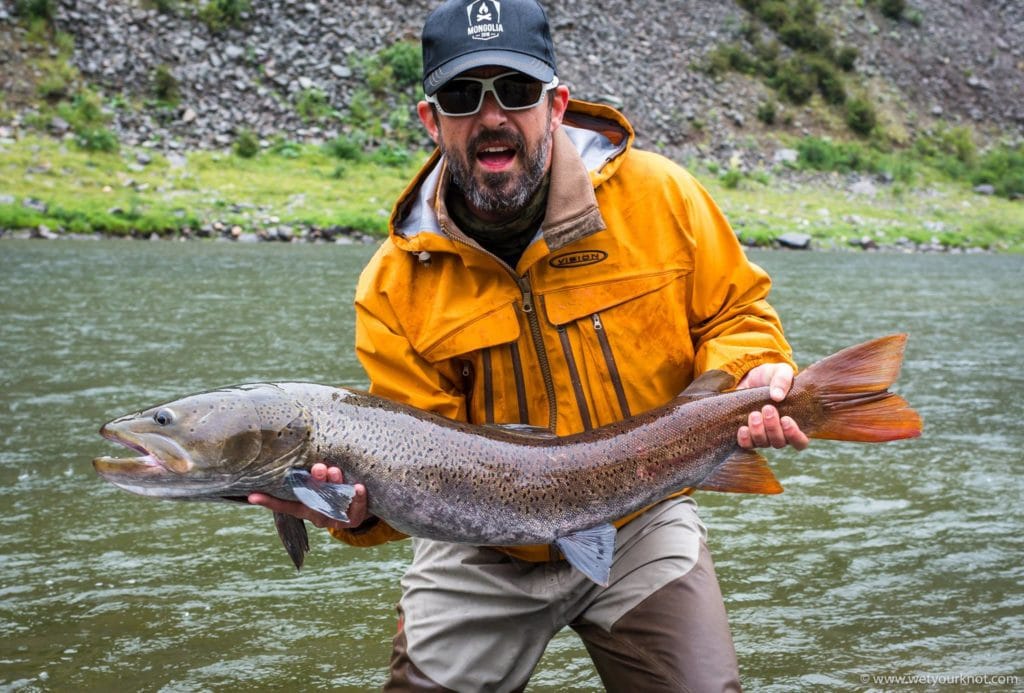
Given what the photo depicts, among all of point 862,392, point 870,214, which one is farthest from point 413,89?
point 862,392

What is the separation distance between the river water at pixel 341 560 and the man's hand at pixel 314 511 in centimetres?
115

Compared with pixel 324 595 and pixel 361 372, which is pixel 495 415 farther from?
pixel 361 372

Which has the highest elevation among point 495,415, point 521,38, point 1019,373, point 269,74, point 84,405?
point 269,74

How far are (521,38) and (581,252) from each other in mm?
715

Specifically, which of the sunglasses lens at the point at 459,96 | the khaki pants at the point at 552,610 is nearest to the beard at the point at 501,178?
the sunglasses lens at the point at 459,96

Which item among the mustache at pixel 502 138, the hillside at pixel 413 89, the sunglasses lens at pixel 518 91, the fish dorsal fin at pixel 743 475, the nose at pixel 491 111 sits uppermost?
the hillside at pixel 413 89

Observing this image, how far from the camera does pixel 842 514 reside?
6.21 metres

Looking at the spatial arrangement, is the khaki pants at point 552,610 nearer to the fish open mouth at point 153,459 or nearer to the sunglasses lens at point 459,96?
the fish open mouth at point 153,459

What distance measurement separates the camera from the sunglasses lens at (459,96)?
3.44m

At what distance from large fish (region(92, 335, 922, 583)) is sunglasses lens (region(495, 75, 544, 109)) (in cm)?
104

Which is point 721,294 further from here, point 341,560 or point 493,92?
point 341,560

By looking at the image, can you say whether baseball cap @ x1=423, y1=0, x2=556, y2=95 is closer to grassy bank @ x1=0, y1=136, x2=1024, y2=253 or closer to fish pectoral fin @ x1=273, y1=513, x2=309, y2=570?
fish pectoral fin @ x1=273, y1=513, x2=309, y2=570

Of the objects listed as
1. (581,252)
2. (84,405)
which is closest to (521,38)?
(581,252)

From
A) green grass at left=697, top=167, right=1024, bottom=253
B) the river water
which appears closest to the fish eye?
the river water
